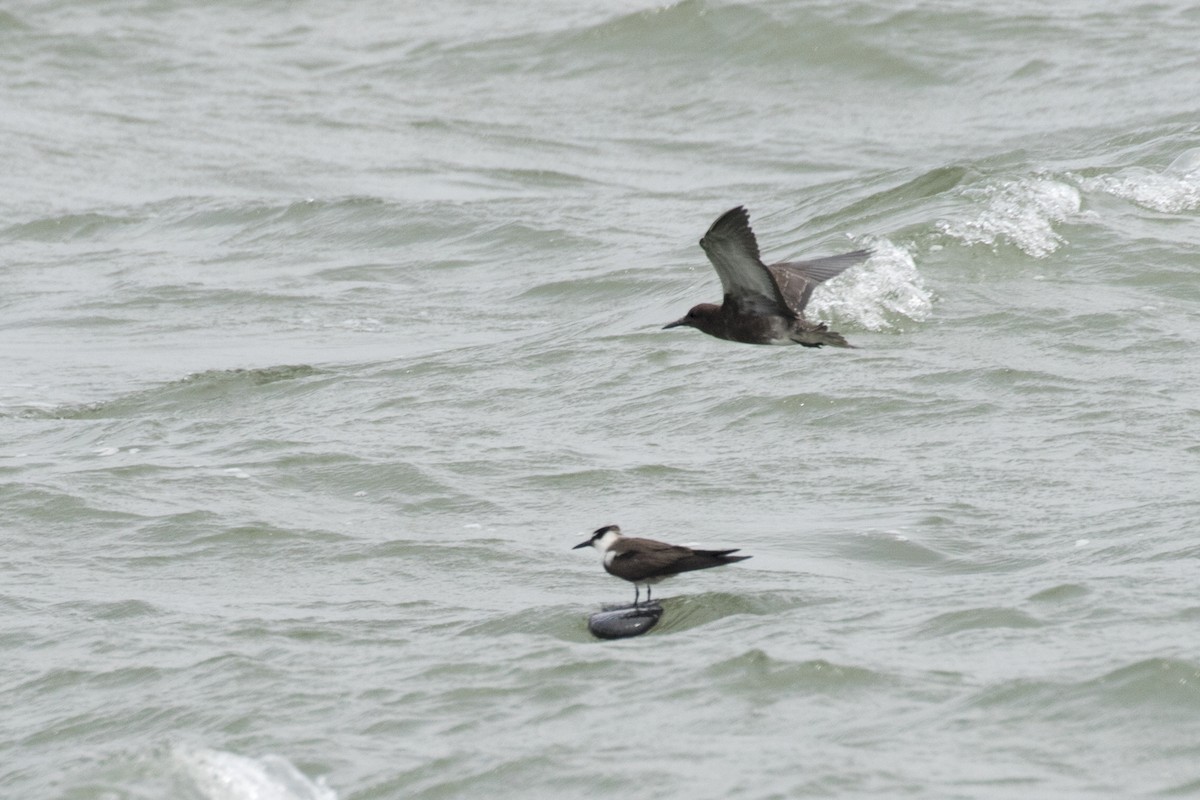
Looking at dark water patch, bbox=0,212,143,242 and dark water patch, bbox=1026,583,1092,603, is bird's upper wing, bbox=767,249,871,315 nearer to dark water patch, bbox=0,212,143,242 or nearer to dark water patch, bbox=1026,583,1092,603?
dark water patch, bbox=1026,583,1092,603

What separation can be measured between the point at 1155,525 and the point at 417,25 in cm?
1851

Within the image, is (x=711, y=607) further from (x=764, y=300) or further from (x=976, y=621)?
(x=764, y=300)

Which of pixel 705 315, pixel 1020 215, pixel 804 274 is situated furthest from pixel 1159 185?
pixel 705 315

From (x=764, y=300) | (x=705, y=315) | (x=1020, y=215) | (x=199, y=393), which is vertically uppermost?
(x=764, y=300)

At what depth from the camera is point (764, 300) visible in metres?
9.50

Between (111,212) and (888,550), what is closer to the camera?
(888,550)

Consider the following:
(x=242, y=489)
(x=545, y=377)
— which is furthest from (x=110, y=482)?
(x=545, y=377)

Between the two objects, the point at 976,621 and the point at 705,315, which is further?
the point at 705,315

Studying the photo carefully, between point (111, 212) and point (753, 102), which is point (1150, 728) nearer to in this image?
point (111, 212)

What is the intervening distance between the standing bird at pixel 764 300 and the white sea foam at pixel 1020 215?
4.37 m

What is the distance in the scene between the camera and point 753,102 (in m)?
21.4

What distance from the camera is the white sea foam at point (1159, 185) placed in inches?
580

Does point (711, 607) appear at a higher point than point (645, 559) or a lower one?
lower

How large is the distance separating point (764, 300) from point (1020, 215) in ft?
18.2
